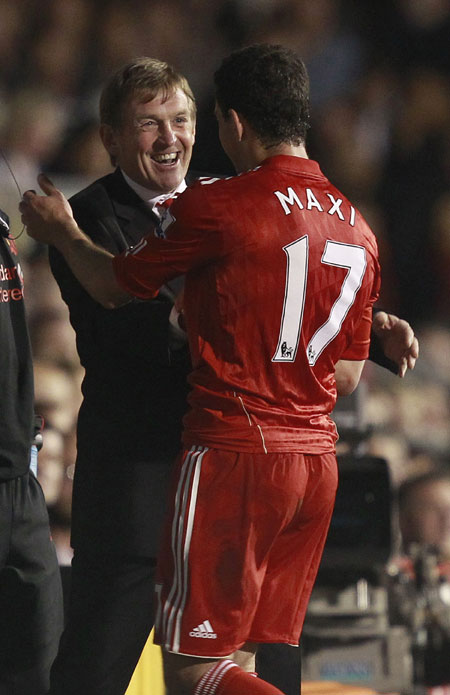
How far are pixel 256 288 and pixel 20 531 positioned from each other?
0.85m

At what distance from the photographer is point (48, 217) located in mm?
2143

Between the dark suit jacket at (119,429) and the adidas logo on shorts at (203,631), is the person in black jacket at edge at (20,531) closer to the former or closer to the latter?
the dark suit jacket at (119,429)

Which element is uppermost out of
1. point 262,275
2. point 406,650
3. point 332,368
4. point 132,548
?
point 262,275

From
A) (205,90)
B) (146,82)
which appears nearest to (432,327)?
(205,90)

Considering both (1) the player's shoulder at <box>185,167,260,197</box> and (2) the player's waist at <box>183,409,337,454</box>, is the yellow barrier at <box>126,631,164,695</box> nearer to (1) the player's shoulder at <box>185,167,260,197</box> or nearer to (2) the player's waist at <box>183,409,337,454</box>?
(2) the player's waist at <box>183,409,337,454</box>

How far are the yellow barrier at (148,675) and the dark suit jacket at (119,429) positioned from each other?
1.84ft

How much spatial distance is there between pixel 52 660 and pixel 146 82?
1.38 m

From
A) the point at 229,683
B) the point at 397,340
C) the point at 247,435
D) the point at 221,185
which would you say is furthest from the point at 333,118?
the point at 229,683

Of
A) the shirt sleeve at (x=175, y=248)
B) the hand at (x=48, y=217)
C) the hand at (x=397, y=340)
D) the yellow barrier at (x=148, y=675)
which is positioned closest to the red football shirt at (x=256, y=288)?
the shirt sleeve at (x=175, y=248)

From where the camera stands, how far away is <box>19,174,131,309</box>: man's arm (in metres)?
2.04

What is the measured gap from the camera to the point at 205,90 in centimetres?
493

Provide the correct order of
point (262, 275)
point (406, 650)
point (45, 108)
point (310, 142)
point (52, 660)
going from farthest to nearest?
1. point (310, 142)
2. point (45, 108)
3. point (406, 650)
4. point (52, 660)
5. point (262, 275)

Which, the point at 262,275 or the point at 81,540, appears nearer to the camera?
the point at 262,275

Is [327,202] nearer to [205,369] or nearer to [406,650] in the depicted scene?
[205,369]
